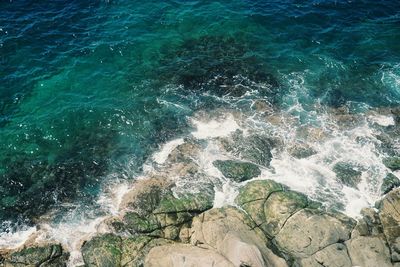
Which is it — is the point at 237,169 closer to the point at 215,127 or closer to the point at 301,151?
the point at 215,127


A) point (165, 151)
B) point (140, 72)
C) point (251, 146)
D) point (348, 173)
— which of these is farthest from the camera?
point (140, 72)

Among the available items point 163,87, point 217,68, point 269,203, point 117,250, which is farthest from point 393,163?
point 117,250

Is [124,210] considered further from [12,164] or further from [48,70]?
[48,70]

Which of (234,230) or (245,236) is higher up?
(234,230)

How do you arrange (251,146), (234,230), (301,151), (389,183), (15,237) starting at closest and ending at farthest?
(234,230), (15,237), (389,183), (301,151), (251,146)

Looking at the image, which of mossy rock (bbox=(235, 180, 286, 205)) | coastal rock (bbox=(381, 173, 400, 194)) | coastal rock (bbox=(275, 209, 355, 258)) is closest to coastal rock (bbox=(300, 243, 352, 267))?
coastal rock (bbox=(275, 209, 355, 258))

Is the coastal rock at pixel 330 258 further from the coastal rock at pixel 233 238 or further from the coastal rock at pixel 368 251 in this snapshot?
the coastal rock at pixel 233 238

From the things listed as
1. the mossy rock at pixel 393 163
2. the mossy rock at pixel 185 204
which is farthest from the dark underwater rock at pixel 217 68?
the mossy rock at pixel 185 204

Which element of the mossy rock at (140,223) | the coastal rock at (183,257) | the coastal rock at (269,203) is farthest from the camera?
the mossy rock at (140,223)
